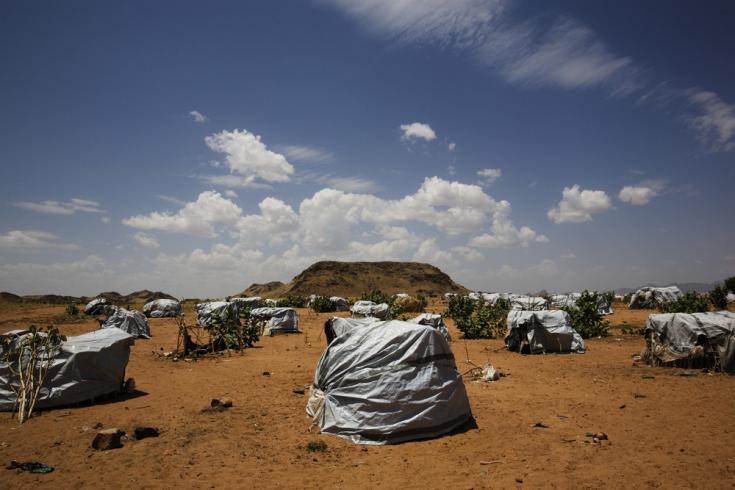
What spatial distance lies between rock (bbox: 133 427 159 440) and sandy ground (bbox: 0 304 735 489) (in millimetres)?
160

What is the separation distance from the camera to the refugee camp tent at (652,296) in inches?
1489

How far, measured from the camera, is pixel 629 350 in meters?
18.7

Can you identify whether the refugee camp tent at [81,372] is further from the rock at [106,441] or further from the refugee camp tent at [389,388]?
the refugee camp tent at [389,388]

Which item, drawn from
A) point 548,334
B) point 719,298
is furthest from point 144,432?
point 719,298

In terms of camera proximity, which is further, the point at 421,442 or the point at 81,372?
the point at 81,372

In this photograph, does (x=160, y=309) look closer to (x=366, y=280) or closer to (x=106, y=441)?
(x=106, y=441)

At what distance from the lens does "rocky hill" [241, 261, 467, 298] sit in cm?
8625

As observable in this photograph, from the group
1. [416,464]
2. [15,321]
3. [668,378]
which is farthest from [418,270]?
[416,464]

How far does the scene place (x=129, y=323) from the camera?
25047mm

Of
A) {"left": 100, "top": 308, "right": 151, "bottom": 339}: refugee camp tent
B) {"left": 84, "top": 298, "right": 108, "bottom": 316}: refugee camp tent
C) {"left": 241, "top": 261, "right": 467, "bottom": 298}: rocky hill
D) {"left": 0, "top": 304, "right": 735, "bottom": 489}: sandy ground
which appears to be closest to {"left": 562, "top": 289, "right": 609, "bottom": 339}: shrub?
{"left": 0, "top": 304, "right": 735, "bottom": 489}: sandy ground

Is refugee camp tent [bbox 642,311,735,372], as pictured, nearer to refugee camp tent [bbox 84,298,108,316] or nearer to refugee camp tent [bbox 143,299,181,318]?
refugee camp tent [bbox 143,299,181,318]

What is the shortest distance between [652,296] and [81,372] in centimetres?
4290

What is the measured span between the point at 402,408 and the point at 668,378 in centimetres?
963

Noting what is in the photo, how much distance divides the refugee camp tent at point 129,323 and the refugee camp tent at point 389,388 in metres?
20.1
